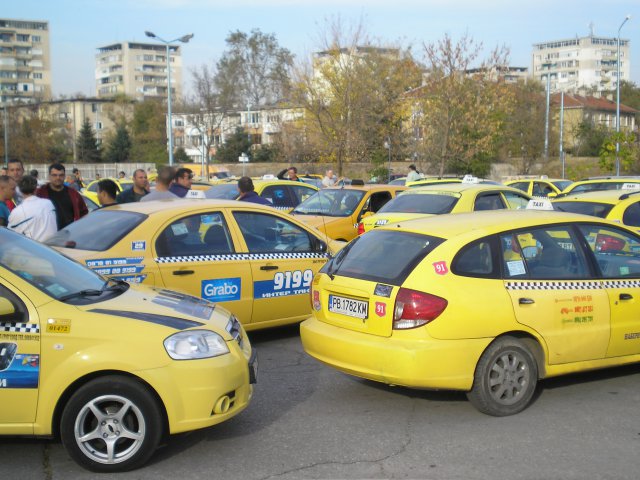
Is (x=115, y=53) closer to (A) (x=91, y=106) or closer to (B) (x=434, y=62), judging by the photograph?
(A) (x=91, y=106)

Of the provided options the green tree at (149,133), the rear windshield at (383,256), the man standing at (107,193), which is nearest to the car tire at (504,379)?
the rear windshield at (383,256)

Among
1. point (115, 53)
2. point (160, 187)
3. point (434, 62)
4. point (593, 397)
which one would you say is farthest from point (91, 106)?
point (593, 397)

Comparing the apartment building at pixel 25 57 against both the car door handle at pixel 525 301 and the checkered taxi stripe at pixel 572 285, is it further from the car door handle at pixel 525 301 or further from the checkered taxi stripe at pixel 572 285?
the car door handle at pixel 525 301

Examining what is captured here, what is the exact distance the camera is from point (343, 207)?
1395 centimetres

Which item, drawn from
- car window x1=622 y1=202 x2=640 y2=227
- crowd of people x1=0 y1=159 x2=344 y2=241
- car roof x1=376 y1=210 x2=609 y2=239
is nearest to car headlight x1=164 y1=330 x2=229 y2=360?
car roof x1=376 y1=210 x2=609 y2=239

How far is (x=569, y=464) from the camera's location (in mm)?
4781

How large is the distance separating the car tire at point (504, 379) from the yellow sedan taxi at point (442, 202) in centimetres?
638

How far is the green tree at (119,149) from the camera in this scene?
231ft

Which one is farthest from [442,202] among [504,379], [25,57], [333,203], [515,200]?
[25,57]

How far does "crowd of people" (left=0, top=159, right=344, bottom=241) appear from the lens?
8.40 meters

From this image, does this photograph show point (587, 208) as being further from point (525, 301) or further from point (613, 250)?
point (525, 301)

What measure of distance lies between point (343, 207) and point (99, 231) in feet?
23.2

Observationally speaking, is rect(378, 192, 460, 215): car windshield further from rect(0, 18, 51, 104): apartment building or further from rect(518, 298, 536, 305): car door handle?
rect(0, 18, 51, 104): apartment building

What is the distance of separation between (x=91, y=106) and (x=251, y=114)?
23.6 m
